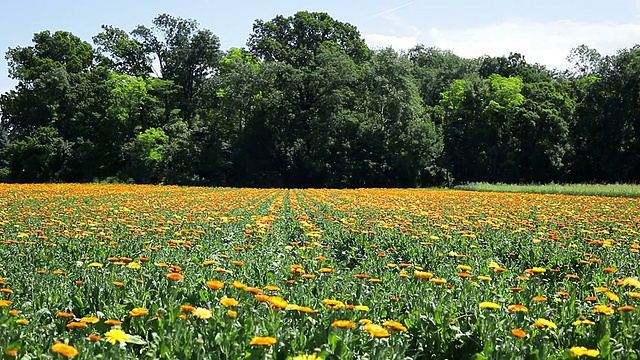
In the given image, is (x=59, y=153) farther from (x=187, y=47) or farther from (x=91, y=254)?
(x=91, y=254)

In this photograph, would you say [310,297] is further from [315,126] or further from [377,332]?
[315,126]

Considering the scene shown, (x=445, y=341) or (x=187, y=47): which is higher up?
(x=187, y=47)

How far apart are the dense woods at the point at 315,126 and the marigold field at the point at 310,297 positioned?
38.8 m

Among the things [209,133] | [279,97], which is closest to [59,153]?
[209,133]

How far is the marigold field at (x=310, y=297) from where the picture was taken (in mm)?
2977

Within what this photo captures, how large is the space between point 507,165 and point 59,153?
39660mm

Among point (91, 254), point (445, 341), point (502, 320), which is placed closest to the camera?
point (445, 341)

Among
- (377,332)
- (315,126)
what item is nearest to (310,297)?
(377,332)

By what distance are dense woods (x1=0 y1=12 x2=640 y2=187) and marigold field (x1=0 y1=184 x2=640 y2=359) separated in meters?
38.8

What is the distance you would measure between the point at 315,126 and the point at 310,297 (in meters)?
43.6

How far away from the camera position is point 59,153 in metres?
49.5

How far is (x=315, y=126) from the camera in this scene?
47469mm

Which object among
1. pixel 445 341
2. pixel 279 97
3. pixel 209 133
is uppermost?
pixel 279 97

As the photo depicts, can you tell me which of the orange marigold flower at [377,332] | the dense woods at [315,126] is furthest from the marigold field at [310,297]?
the dense woods at [315,126]
